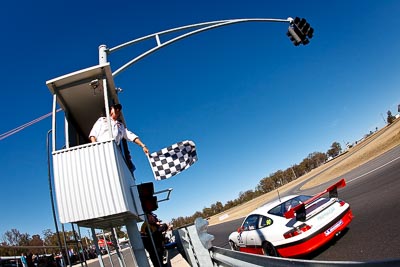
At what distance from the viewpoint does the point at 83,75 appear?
4.76 meters

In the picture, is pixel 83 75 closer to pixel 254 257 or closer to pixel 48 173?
pixel 48 173

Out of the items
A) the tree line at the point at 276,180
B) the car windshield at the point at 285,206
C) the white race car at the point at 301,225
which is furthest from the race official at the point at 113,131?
the tree line at the point at 276,180

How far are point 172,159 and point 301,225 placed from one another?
137 inches

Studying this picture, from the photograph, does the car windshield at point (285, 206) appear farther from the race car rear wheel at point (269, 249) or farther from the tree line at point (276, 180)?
the tree line at point (276, 180)

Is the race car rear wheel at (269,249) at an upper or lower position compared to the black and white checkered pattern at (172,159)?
lower

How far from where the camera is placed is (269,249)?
7.88m

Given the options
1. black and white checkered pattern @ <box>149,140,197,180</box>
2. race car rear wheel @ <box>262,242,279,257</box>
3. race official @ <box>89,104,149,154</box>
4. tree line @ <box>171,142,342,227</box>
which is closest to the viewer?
race official @ <box>89,104,149,154</box>

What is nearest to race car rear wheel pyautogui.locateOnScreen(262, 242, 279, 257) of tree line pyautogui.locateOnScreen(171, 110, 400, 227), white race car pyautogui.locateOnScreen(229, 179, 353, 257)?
white race car pyautogui.locateOnScreen(229, 179, 353, 257)

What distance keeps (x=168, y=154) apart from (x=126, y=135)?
0.92 meters

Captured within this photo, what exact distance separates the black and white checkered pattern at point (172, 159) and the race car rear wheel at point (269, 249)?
3.24 meters

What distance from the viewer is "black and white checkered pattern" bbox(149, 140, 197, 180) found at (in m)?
5.85

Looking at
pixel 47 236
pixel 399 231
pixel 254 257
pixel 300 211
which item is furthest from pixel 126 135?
pixel 47 236

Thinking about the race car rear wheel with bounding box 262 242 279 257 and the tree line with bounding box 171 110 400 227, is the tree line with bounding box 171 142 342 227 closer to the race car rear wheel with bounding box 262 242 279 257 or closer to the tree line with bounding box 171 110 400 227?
the tree line with bounding box 171 110 400 227

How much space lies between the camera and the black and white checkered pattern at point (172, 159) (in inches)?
230
